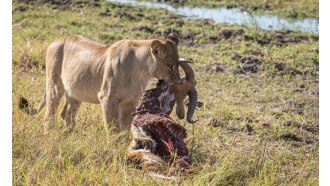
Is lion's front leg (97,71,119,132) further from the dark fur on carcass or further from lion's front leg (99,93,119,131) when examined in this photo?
the dark fur on carcass

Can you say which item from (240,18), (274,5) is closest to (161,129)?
(240,18)

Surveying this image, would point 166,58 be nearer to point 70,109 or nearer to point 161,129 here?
point 161,129

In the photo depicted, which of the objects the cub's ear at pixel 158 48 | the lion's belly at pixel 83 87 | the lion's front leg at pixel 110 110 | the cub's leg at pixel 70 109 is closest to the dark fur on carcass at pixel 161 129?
the cub's ear at pixel 158 48

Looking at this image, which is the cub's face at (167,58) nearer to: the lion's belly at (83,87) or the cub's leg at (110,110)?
the cub's leg at (110,110)

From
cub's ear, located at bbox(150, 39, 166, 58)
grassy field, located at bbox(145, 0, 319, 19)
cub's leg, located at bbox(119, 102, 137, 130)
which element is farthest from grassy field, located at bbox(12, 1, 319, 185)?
grassy field, located at bbox(145, 0, 319, 19)

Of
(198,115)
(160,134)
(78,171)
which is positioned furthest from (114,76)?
(198,115)

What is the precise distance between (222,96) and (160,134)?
3830 mm

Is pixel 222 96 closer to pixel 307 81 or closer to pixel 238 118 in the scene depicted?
pixel 238 118

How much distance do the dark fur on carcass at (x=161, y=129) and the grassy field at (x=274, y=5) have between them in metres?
11.1

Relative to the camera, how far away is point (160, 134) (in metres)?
5.75

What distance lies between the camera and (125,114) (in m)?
6.48

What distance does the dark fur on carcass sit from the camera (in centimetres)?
564

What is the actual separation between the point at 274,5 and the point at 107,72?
11.7m
